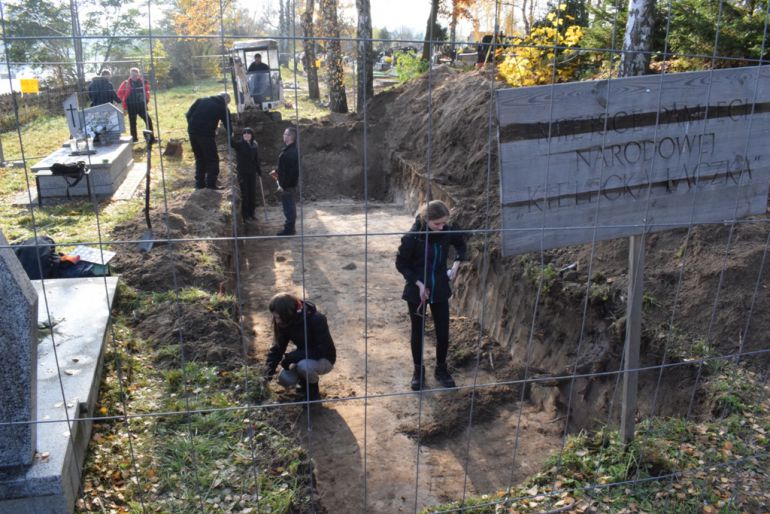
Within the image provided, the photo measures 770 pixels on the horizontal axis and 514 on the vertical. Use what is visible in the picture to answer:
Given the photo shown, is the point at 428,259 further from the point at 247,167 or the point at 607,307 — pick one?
the point at 247,167

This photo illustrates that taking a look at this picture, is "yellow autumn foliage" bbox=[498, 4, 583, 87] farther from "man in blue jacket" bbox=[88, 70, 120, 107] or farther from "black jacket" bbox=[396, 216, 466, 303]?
"man in blue jacket" bbox=[88, 70, 120, 107]

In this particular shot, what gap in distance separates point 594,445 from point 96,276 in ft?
15.9

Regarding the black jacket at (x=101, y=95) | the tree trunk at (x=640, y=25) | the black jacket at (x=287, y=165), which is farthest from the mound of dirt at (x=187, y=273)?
the tree trunk at (x=640, y=25)

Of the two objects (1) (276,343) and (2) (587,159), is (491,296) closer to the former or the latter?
(1) (276,343)

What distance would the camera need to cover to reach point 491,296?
739cm

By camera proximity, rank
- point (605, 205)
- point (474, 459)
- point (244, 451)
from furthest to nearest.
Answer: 1. point (474, 459)
2. point (244, 451)
3. point (605, 205)

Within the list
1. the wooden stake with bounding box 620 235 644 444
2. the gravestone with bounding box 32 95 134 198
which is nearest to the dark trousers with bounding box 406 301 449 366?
the wooden stake with bounding box 620 235 644 444

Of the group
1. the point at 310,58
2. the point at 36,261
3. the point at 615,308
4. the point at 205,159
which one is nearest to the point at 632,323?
the point at 615,308

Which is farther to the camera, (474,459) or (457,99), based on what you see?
(457,99)

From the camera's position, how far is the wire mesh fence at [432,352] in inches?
135

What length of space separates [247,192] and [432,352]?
19.5 feet

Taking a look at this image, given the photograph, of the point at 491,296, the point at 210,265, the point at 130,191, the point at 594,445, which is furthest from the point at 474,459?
the point at 130,191

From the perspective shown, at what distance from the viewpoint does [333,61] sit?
17.7 m

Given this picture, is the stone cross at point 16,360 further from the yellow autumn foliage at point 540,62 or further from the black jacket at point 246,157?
the black jacket at point 246,157
